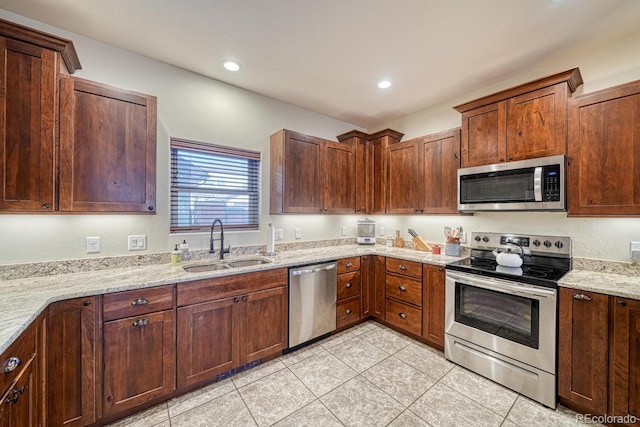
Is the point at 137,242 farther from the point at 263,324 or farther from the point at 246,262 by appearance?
the point at 263,324

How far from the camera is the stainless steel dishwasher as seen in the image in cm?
249

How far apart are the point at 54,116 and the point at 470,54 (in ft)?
10.6

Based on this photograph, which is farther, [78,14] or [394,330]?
[394,330]

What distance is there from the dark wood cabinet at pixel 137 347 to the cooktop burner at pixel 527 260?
249 cm

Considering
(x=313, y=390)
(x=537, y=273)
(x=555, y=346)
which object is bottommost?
(x=313, y=390)

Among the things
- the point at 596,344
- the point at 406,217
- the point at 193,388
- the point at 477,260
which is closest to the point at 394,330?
the point at 477,260

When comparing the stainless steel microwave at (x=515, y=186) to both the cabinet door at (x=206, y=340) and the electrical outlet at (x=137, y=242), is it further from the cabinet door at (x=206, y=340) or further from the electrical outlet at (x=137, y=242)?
the electrical outlet at (x=137, y=242)

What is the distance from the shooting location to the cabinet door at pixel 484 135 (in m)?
2.41

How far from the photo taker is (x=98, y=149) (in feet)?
5.98

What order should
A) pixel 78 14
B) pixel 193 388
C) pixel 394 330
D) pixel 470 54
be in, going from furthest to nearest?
pixel 394 330 < pixel 470 54 < pixel 193 388 < pixel 78 14

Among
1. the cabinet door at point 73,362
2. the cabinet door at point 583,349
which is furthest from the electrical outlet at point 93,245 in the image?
the cabinet door at point 583,349

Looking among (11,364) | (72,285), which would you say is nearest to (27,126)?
(72,285)

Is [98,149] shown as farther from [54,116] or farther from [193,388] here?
[193,388]

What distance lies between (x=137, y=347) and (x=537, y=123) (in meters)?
3.64
